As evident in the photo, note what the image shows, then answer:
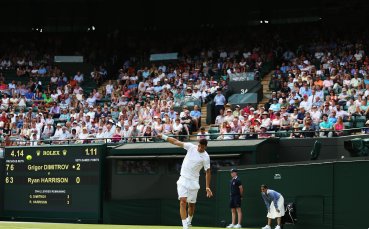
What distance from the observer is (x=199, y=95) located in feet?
107

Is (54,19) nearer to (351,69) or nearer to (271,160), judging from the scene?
(351,69)

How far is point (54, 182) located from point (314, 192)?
11090mm

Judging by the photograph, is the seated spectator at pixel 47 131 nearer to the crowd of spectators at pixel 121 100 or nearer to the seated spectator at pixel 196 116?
the crowd of spectators at pixel 121 100

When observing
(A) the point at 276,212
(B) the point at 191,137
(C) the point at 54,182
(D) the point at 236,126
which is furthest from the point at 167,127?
(A) the point at 276,212

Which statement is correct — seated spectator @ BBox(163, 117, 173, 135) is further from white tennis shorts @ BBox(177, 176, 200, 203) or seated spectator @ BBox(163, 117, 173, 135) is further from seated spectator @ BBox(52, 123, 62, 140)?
white tennis shorts @ BBox(177, 176, 200, 203)

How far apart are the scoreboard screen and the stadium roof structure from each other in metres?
16.2

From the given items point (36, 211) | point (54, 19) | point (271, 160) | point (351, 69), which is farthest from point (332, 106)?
point (54, 19)

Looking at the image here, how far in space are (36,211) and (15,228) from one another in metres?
9.42

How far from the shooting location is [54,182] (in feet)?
92.2

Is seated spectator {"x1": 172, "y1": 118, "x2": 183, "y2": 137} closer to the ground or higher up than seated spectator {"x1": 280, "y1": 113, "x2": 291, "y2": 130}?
closer to the ground

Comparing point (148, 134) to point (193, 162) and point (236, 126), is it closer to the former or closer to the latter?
point (236, 126)

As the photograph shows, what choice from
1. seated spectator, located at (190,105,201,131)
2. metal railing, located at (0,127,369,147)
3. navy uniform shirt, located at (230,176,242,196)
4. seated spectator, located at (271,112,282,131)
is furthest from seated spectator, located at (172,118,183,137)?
navy uniform shirt, located at (230,176,242,196)

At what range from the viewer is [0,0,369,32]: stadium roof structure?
41156 millimetres

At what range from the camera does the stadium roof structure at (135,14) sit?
41.2 metres
